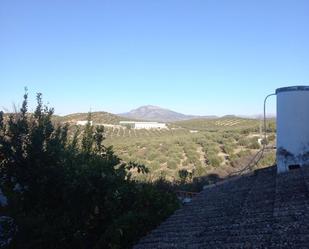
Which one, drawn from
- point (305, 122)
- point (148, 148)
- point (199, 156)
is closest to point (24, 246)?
point (305, 122)

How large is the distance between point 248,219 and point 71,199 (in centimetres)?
491

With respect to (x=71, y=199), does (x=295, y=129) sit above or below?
above

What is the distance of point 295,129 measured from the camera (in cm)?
A: 864

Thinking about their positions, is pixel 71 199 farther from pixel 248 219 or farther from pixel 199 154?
pixel 199 154

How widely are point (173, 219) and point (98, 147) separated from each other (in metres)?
5.39

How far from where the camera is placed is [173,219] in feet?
26.0

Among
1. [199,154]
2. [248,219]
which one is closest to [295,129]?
[248,219]

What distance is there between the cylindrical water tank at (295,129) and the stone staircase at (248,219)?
0.43 metres

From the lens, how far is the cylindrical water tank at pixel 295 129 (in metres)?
8.56

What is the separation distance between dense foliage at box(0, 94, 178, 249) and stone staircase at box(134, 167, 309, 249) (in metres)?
1.09

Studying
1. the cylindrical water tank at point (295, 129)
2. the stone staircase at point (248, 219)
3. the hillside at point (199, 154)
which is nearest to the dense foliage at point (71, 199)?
the stone staircase at point (248, 219)

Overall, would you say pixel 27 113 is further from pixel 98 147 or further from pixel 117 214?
pixel 117 214

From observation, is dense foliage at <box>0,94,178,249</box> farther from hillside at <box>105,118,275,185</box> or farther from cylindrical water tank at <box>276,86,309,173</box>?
hillside at <box>105,118,275,185</box>

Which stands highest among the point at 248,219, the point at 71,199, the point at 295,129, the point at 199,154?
the point at 295,129
